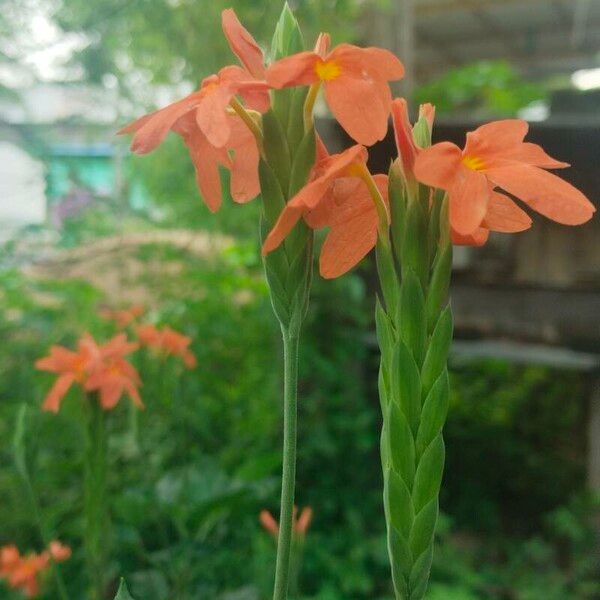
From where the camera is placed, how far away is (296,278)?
0.39 meters

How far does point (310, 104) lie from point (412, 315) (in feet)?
0.38

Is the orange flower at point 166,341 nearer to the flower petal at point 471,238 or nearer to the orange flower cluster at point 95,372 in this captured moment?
the orange flower cluster at point 95,372

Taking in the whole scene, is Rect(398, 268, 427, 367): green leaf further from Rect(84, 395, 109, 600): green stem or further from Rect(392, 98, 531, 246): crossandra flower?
Rect(84, 395, 109, 600): green stem

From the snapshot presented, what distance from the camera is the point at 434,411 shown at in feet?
1.24

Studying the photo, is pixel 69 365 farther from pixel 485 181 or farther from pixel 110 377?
pixel 485 181

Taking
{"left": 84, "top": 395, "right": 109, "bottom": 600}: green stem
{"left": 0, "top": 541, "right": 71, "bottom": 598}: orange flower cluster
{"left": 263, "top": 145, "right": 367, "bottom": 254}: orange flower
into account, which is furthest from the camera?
{"left": 0, "top": 541, "right": 71, "bottom": 598}: orange flower cluster

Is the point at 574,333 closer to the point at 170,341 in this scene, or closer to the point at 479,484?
the point at 479,484

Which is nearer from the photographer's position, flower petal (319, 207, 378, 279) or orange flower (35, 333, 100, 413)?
flower petal (319, 207, 378, 279)

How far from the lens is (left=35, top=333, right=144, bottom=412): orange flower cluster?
0.82m

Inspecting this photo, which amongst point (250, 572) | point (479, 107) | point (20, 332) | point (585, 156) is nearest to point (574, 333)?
point (585, 156)

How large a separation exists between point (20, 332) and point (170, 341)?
86 centimetres

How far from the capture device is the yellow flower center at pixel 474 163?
0.37 m

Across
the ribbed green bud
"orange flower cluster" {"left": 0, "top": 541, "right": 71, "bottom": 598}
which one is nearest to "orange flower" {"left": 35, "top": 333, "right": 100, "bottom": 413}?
"orange flower cluster" {"left": 0, "top": 541, "right": 71, "bottom": 598}

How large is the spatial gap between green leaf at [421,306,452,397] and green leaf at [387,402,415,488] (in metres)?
0.02
